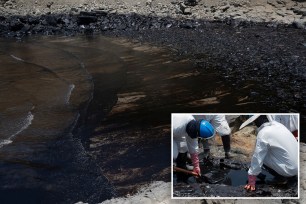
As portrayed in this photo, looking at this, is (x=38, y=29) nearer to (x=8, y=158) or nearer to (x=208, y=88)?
(x=208, y=88)

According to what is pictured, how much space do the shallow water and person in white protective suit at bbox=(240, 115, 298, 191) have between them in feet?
8.65

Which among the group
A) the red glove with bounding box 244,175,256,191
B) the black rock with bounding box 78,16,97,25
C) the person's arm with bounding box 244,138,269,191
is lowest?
the black rock with bounding box 78,16,97,25

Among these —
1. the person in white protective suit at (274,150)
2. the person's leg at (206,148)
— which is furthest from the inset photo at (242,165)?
the person's leg at (206,148)

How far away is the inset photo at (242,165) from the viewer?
4.15 m

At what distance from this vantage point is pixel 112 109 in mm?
10461

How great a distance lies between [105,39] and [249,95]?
13.5 metres

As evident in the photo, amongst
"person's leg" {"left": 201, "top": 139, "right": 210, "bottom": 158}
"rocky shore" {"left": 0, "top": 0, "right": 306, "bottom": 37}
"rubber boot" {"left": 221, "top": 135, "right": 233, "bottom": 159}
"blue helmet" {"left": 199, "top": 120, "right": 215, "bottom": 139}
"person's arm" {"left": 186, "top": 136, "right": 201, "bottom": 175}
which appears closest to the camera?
"blue helmet" {"left": 199, "top": 120, "right": 215, "bottom": 139}

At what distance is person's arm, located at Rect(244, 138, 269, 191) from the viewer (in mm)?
4277

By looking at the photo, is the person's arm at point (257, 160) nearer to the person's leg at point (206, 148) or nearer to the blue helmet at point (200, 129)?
the blue helmet at point (200, 129)

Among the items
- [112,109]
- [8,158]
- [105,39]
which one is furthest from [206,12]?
[8,158]

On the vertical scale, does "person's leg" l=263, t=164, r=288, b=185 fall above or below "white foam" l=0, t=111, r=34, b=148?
above

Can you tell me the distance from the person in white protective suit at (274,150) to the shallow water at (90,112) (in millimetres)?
2637

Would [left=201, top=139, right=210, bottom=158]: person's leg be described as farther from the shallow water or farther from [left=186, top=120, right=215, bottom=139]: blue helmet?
[left=186, top=120, right=215, bottom=139]: blue helmet

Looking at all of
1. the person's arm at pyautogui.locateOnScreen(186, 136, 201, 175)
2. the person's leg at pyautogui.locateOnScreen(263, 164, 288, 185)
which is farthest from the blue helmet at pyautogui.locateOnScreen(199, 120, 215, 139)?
the person's leg at pyautogui.locateOnScreen(263, 164, 288, 185)
